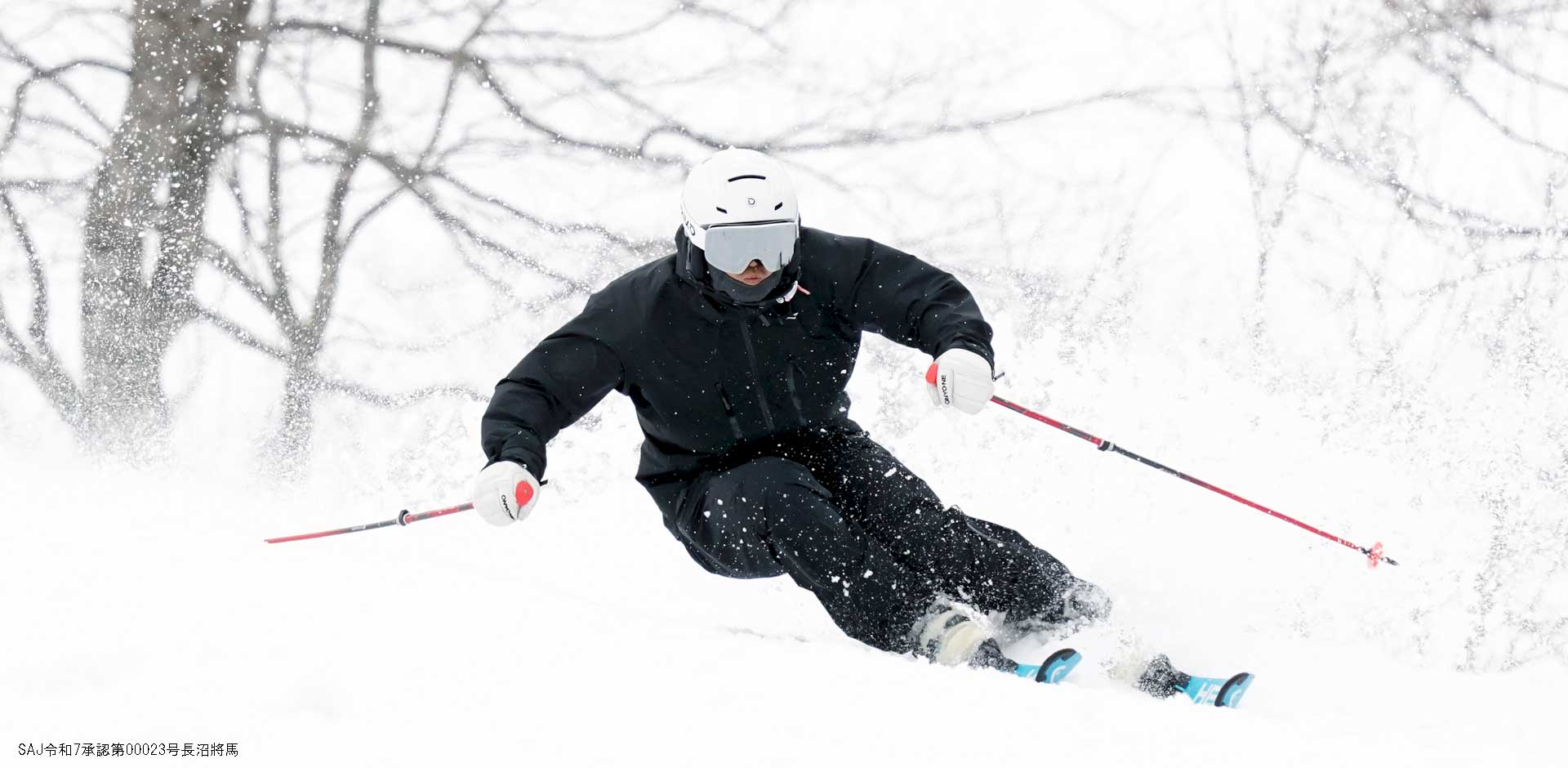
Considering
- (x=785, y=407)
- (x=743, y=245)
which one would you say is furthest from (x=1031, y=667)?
(x=743, y=245)

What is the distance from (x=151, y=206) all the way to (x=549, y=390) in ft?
21.4

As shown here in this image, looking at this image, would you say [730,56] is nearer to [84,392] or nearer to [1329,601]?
[84,392]

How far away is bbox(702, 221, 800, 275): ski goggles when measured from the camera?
283 cm

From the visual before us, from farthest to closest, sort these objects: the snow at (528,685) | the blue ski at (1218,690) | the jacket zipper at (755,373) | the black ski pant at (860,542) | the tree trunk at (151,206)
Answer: the tree trunk at (151,206), the jacket zipper at (755,373), the black ski pant at (860,542), the blue ski at (1218,690), the snow at (528,685)

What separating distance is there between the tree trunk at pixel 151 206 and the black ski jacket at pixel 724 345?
6.10 metres

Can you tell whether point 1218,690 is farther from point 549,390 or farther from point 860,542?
point 549,390

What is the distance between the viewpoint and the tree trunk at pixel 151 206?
8047 millimetres

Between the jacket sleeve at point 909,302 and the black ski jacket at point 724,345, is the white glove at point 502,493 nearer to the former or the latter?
the black ski jacket at point 724,345

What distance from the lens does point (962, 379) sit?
2723 millimetres

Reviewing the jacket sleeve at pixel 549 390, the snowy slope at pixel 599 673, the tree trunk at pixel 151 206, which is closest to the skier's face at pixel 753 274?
the jacket sleeve at pixel 549 390

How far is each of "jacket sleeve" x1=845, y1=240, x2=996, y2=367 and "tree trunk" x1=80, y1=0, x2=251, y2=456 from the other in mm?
6463

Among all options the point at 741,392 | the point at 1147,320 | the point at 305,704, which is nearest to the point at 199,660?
the point at 305,704

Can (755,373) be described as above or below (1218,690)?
above

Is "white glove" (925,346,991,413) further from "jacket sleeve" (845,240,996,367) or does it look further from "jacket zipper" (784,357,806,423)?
"jacket zipper" (784,357,806,423)
